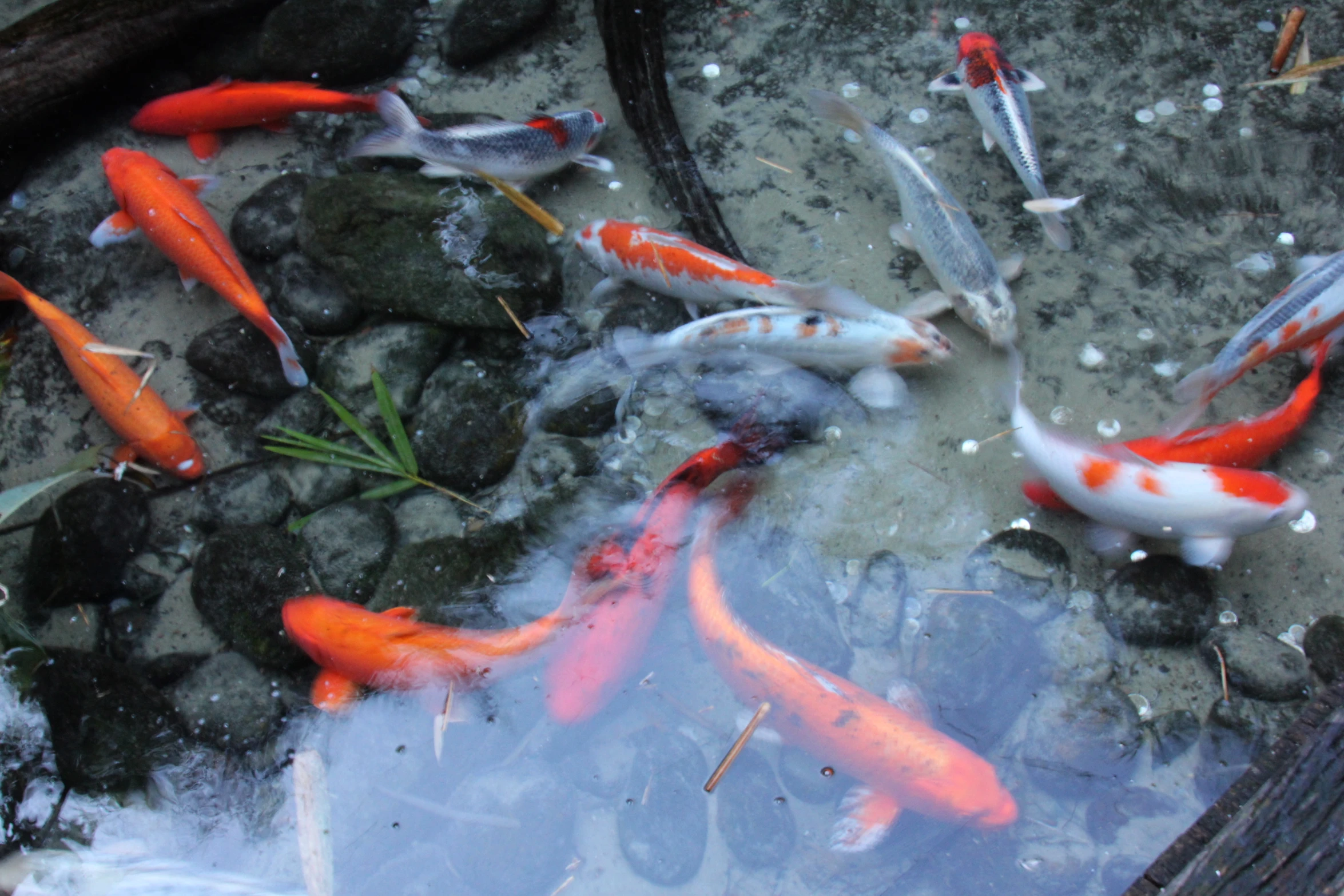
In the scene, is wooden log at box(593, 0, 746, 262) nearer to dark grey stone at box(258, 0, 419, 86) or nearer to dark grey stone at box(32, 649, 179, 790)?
dark grey stone at box(258, 0, 419, 86)

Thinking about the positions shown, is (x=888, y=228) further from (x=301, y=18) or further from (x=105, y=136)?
(x=105, y=136)

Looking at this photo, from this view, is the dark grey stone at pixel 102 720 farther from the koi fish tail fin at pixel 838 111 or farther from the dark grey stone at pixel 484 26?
the koi fish tail fin at pixel 838 111

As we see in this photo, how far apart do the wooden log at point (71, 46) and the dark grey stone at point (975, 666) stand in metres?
5.33

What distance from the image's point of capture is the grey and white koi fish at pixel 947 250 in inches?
147

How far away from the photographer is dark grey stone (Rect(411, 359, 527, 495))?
3779 mm

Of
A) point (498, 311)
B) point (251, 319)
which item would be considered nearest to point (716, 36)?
point (498, 311)

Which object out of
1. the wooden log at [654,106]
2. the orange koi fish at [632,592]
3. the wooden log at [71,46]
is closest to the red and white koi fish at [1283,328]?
the orange koi fish at [632,592]

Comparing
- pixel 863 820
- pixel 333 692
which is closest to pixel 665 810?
pixel 863 820

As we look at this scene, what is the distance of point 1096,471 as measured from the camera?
124 inches

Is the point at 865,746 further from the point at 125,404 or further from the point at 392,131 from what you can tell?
the point at 392,131

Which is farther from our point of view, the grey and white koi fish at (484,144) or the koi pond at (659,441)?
the grey and white koi fish at (484,144)

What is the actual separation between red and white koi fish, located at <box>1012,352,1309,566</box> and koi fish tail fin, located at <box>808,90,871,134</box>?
2063mm

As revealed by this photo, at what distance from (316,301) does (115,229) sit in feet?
4.36

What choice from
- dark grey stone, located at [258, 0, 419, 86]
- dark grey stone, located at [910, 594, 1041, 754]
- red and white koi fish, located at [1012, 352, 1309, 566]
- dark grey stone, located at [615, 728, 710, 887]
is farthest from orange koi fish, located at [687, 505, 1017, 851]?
dark grey stone, located at [258, 0, 419, 86]
